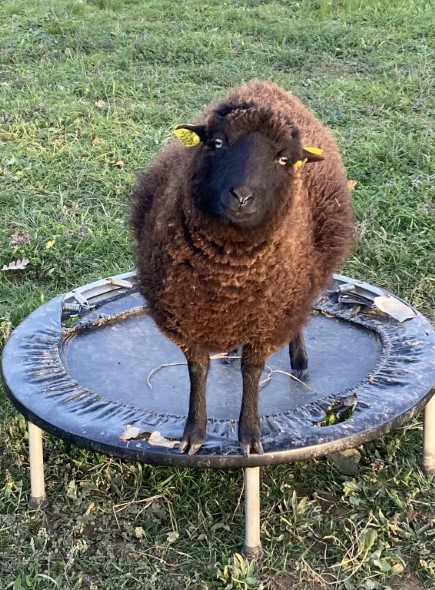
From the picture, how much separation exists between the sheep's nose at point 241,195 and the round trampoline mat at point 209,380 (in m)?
0.88

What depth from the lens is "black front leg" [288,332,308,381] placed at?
3.25 metres

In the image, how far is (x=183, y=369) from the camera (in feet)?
11.0

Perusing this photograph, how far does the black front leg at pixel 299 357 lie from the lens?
10.7 ft

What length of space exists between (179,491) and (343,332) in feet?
3.59

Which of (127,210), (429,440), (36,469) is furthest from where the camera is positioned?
(127,210)

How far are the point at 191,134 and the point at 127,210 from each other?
87.7 inches

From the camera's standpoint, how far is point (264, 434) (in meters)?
2.70

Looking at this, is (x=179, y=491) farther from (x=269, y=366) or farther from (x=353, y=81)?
(x=353, y=81)

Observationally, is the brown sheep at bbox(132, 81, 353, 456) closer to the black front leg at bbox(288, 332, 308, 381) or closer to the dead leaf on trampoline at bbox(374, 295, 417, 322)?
the black front leg at bbox(288, 332, 308, 381)

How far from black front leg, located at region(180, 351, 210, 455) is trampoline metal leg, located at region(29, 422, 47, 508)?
24.9 inches

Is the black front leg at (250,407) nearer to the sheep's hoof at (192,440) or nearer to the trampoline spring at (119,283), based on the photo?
the sheep's hoof at (192,440)

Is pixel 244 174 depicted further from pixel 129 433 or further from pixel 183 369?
pixel 183 369

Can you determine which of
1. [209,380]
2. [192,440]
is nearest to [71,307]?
[209,380]

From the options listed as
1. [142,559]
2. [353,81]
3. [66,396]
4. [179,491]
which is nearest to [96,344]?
[66,396]
